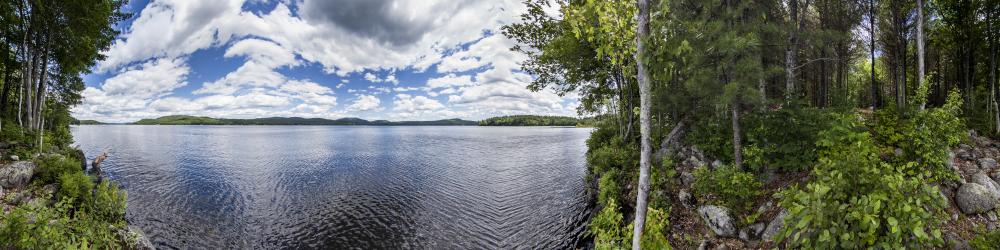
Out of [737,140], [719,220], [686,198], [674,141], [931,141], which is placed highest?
[931,141]

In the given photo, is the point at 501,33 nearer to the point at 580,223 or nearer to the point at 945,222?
the point at 580,223

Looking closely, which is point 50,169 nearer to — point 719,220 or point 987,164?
point 719,220

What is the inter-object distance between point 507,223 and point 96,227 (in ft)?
50.3

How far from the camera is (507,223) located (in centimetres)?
1675

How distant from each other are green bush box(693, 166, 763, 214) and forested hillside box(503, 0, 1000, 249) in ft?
0.15

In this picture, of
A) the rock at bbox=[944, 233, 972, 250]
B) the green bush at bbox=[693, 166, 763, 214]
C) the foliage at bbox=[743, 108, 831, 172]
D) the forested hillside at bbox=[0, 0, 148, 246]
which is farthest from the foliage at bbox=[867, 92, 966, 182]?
the forested hillside at bbox=[0, 0, 148, 246]

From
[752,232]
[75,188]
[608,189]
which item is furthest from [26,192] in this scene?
[752,232]

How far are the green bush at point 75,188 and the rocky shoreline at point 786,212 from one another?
24.1 m

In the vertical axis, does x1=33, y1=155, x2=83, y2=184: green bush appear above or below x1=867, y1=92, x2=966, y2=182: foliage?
below

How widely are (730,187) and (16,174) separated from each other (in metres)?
27.9

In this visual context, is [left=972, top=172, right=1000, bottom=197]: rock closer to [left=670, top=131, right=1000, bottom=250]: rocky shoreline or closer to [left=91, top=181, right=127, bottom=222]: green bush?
[left=670, top=131, right=1000, bottom=250]: rocky shoreline

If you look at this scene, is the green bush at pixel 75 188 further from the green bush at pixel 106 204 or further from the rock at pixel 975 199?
the rock at pixel 975 199

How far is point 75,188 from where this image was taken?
1477 cm

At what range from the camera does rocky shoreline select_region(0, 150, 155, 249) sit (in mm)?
12336
